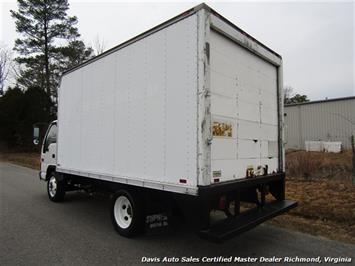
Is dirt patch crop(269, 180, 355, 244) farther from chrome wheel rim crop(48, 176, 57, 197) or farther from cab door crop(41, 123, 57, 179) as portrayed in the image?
cab door crop(41, 123, 57, 179)

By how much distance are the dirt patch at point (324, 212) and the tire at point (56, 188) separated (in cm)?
531

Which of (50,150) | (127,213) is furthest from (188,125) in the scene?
(50,150)

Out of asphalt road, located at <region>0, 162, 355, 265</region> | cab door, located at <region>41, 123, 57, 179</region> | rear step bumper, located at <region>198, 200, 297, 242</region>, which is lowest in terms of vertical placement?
asphalt road, located at <region>0, 162, 355, 265</region>

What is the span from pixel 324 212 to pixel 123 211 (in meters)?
4.23

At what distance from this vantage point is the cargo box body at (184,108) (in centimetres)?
393

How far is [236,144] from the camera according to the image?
4.58 metres

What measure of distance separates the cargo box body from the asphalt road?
1.01 m

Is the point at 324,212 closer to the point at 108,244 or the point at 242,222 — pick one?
the point at 242,222

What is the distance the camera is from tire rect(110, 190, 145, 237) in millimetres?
4836

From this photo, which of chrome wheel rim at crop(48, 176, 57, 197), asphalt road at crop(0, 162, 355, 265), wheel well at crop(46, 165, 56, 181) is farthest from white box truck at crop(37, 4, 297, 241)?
wheel well at crop(46, 165, 56, 181)

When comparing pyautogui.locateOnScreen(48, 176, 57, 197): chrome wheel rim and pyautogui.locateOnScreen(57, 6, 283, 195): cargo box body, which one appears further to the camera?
pyautogui.locateOnScreen(48, 176, 57, 197): chrome wheel rim

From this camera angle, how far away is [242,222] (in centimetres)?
427

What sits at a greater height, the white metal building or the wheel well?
the white metal building

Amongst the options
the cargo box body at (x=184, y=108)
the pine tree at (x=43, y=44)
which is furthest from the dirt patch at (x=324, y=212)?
the pine tree at (x=43, y=44)
